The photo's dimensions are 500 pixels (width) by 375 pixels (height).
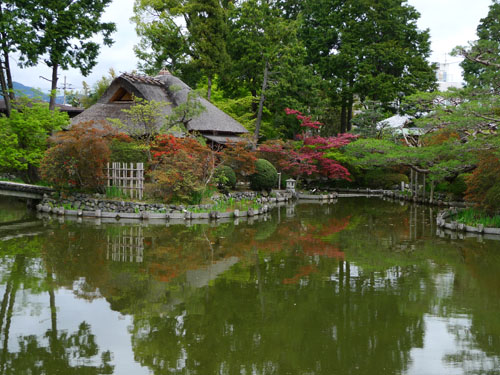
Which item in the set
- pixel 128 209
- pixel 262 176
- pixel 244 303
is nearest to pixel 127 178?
Answer: pixel 128 209

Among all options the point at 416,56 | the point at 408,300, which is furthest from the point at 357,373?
the point at 416,56

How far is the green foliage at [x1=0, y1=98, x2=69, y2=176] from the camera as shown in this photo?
17062mm

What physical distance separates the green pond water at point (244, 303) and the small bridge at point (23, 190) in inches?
173

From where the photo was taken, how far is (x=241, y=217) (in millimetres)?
16188

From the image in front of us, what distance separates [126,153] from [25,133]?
4313 mm

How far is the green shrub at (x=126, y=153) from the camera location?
16.7m

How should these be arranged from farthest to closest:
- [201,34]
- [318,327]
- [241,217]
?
1. [201,34]
2. [241,217]
3. [318,327]

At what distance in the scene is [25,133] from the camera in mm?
18031

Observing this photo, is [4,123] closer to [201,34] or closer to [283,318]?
[201,34]

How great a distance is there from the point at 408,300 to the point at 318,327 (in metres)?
1.91

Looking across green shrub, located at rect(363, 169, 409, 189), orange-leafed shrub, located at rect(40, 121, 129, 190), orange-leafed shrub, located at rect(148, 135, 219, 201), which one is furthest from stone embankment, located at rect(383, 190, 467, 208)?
orange-leafed shrub, located at rect(40, 121, 129, 190)

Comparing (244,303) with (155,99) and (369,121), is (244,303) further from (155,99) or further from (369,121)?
(369,121)

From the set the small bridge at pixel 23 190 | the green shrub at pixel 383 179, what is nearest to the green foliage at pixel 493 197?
the small bridge at pixel 23 190

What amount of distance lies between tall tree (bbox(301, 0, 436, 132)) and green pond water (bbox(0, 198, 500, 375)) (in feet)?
62.2
